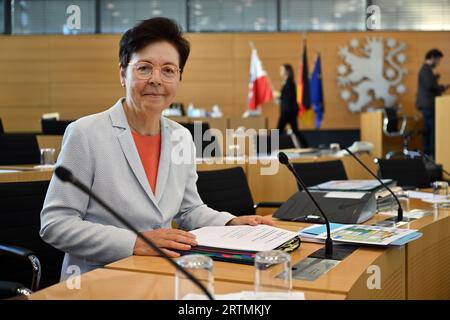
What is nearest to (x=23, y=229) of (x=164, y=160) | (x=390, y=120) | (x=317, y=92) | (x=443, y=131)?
(x=164, y=160)

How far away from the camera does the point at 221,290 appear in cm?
117

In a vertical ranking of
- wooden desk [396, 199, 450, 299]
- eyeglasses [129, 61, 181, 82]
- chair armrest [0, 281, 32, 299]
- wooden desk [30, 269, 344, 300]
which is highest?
eyeglasses [129, 61, 181, 82]

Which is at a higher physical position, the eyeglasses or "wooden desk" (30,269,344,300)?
the eyeglasses

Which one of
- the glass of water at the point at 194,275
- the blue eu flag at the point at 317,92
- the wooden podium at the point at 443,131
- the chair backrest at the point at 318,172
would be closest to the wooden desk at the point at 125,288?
the glass of water at the point at 194,275

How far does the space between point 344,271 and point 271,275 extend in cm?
26

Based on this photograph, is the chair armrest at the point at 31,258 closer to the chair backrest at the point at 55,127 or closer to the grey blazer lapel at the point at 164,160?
the grey blazer lapel at the point at 164,160

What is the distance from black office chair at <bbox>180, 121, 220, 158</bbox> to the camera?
4020mm

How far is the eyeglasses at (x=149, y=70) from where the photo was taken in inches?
71.9

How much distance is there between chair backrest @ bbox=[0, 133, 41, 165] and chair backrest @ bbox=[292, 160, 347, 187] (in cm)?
188

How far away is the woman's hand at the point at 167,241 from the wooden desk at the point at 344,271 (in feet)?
0.12

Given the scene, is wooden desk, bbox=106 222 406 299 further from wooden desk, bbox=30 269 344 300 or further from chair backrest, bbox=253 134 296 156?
chair backrest, bbox=253 134 296 156

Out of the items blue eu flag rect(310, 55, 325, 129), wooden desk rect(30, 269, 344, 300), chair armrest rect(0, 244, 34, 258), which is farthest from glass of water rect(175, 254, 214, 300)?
blue eu flag rect(310, 55, 325, 129)

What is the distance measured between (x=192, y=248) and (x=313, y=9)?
9.55m
